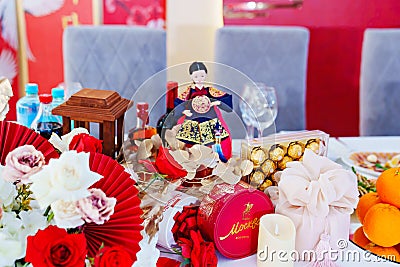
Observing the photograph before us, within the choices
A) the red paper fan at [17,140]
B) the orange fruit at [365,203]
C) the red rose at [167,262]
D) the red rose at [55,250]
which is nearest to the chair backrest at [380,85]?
the orange fruit at [365,203]

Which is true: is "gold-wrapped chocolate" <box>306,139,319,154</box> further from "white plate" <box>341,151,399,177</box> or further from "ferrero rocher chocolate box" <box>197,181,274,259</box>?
"white plate" <box>341,151,399,177</box>

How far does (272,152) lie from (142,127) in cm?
30

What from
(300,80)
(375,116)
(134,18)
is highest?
(134,18)

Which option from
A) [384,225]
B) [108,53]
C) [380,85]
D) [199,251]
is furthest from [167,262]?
Answer: [380,85]

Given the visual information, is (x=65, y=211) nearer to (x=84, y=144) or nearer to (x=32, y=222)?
(x=32, y=222)

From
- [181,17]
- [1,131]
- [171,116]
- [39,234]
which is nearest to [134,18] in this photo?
[181,17]

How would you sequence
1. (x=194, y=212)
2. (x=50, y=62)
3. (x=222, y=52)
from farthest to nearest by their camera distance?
1. (x=50, y=62)
2. (x=222, y=52)
3. (x=194, y=212)

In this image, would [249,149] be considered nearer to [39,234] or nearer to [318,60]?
[39,234]

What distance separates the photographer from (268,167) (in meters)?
1.05

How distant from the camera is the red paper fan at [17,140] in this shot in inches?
31.3

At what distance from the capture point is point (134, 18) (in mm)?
2645

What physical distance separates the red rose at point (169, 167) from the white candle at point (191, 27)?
5.42ft

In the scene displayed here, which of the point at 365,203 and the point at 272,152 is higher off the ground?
the point at 272,152

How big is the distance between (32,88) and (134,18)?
1.33 metres
